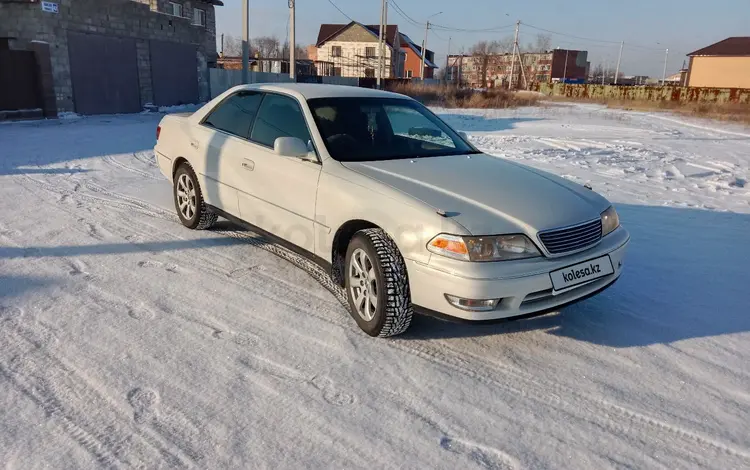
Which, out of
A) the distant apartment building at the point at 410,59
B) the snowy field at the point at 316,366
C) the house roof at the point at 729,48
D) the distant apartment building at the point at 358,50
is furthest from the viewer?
the distant apartment building at the point at 410,59

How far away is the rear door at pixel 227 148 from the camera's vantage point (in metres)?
4.56

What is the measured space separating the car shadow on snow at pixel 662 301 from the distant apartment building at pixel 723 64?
6536cm

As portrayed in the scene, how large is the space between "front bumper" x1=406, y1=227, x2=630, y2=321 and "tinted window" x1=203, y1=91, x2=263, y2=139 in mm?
2326

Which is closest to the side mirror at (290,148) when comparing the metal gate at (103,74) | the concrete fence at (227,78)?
the metal gate at (103,74)

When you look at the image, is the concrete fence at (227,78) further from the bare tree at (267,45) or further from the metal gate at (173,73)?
the bare tree at (267,45)

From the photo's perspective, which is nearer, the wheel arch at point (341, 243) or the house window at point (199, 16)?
the wheel arch at point (341, 243)

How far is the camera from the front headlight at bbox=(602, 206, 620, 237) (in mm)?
3625

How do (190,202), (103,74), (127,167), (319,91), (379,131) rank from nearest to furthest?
(379,131), (319,91), (190,202), (127,167), (103,74)

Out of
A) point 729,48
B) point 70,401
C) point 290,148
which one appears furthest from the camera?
point 729,48

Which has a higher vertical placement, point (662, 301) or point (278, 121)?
point (278, 121)

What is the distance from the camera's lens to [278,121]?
4.39 metres

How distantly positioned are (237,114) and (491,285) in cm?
303

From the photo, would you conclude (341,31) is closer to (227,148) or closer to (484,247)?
(227,148)

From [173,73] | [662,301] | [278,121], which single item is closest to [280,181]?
[278,121]
